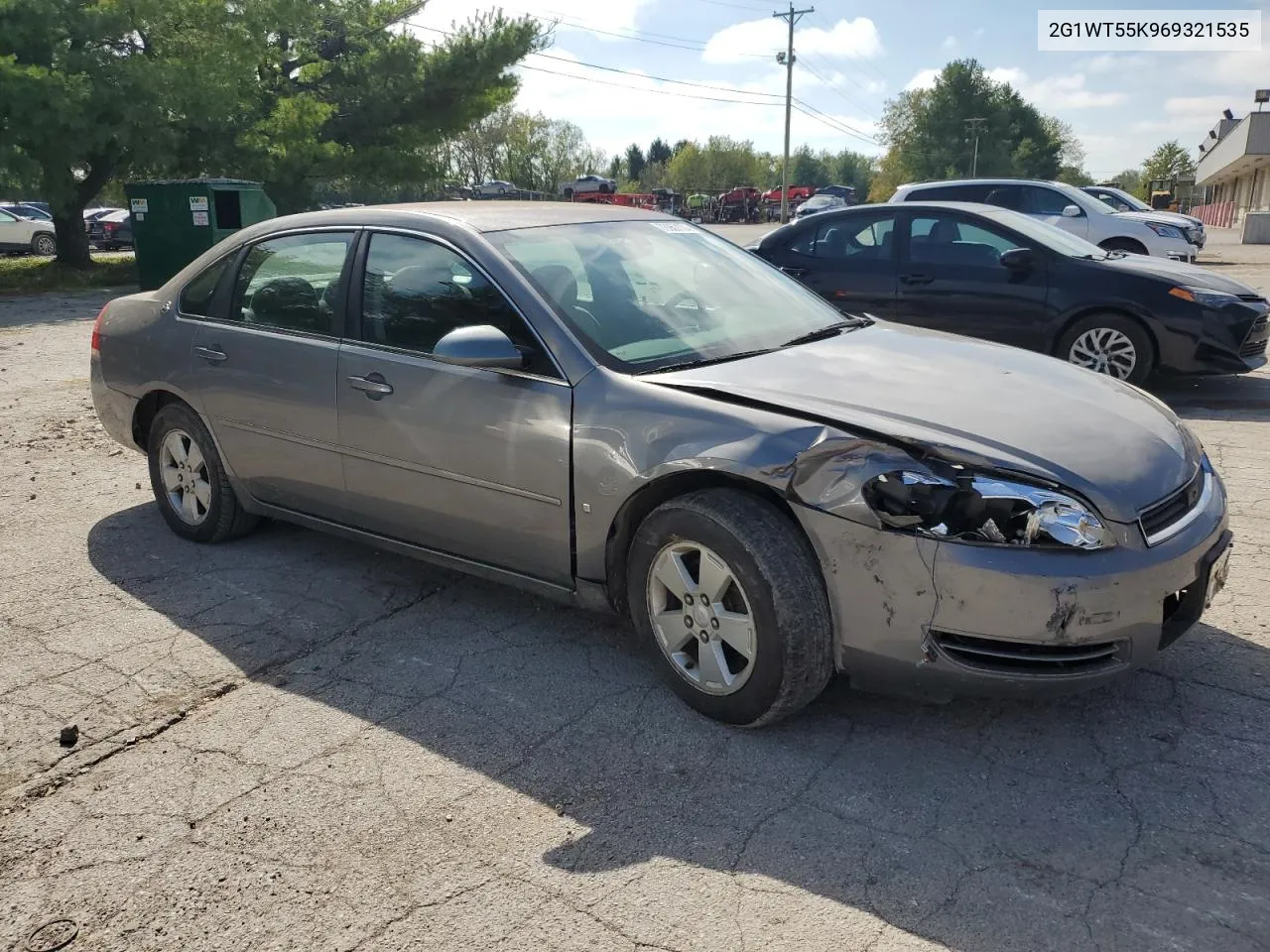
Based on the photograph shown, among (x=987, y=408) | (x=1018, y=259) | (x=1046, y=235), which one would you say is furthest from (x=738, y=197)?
(x=987, y=408)

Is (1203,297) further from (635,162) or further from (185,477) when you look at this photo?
(635,162)

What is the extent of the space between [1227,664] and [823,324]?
1.88 m

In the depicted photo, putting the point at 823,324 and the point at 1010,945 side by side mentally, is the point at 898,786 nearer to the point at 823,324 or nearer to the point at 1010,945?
the point at 1010,945

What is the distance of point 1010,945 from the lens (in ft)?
7.36

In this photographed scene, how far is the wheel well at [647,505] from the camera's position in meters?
3.06

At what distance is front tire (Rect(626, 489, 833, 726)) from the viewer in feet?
9.61

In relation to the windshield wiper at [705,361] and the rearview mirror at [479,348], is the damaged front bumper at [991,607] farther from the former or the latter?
the rearview mirror at [479,348]

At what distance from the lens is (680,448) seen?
3119 mm

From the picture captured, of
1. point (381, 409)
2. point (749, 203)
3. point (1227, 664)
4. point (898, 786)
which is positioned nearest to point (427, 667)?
point (381, 409)

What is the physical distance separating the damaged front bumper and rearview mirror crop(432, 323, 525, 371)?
3.74 ft

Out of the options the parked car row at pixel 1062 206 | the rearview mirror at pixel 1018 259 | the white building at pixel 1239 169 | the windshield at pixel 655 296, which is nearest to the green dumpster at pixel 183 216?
the parked car row at pixel 1062 206

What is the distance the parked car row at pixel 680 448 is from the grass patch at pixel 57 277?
53.8 ft

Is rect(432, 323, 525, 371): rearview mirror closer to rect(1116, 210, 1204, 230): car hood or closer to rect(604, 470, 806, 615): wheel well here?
rect(604, 470, 806, 615): wheel well

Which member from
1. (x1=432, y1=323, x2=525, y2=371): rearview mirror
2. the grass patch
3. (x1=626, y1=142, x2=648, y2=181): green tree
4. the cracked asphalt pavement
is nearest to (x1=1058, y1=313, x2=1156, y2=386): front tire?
the cracked asphalt pavement
